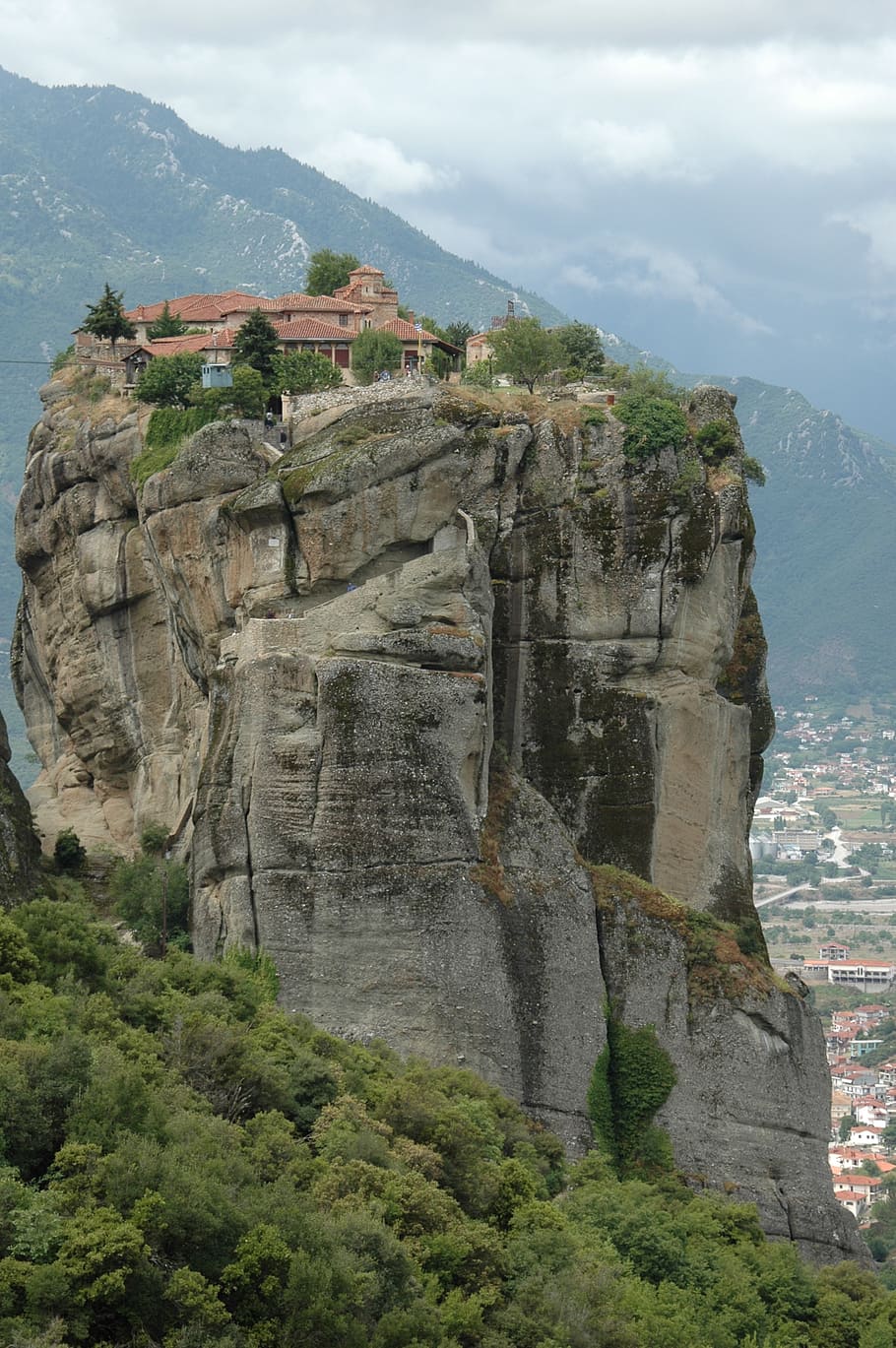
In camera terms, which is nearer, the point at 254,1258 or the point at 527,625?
the point at 254,1258

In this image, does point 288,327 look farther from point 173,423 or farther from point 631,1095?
point 631,1095

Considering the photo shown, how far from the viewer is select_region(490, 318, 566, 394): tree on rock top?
229ft

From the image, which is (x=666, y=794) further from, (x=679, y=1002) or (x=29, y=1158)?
(x=29, y=1158)

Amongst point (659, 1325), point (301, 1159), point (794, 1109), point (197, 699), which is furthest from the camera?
point (197, 699)

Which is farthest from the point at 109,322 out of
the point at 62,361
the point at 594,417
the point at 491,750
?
the point at 491,750

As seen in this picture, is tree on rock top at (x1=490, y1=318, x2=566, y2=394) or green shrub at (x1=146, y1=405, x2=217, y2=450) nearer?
green shrub at (x1=146, y1=405, x2=217, y2=450)

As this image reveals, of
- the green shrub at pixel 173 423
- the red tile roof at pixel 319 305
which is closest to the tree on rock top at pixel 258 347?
the green shrub at pixel 173 423

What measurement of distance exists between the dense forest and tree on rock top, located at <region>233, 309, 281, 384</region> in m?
18.2

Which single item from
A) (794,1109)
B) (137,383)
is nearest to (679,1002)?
(794,1109)

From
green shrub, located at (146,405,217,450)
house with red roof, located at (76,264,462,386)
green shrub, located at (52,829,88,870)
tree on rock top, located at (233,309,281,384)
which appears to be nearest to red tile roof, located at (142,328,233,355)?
house with red roof, located at (76,264,462,386)

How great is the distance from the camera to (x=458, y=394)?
62.1 meters

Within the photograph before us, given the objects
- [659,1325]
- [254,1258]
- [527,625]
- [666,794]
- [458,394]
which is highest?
[458,394]

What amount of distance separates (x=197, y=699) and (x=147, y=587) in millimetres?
4322

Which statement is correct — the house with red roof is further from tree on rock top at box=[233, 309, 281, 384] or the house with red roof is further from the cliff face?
the cliff face
